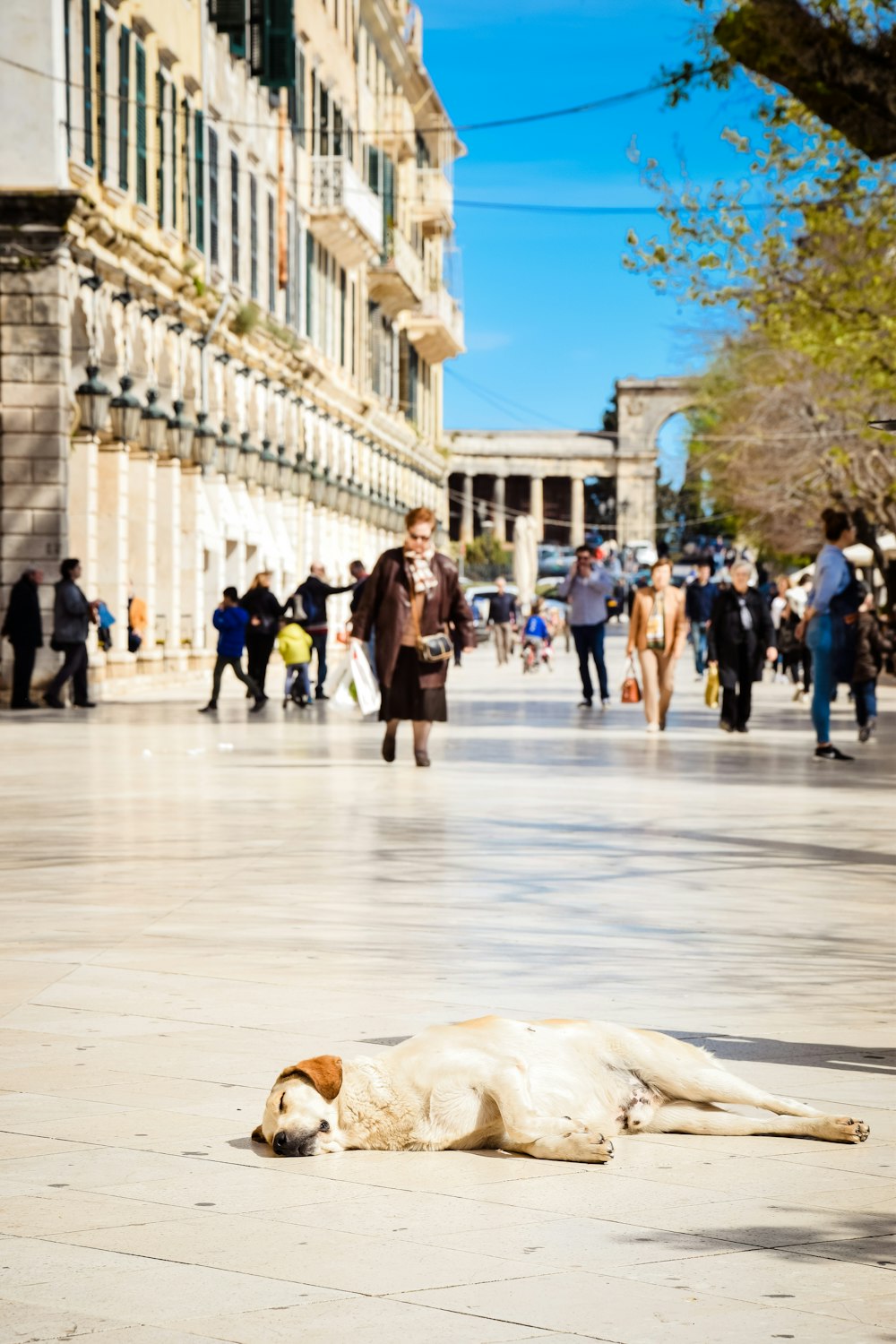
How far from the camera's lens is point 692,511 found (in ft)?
463

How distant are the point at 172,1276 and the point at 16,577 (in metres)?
23.5

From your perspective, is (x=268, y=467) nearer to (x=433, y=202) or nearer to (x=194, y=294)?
(x=194, y=294)

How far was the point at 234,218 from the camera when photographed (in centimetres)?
3888

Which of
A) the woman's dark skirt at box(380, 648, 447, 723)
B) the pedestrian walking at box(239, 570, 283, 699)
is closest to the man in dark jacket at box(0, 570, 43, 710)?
the pedestrian walking at box(239, 570, 283, 699)

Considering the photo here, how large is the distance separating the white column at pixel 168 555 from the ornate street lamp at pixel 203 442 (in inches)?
28.2

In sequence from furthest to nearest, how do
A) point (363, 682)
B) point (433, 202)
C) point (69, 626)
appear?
point (433, 202)
point (69, 626)
point (363, 682)

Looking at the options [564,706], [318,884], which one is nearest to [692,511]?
[564,706]

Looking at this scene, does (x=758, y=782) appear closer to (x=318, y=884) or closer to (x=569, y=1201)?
(x=318, y=884)

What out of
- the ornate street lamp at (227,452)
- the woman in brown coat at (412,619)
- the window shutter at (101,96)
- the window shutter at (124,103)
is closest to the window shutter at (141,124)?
the window shutter at (124,103)

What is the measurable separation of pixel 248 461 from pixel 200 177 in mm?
5119

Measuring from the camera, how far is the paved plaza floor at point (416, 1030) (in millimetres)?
3844

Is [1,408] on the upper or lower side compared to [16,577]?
upper

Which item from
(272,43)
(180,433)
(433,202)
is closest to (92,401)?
(180,433)

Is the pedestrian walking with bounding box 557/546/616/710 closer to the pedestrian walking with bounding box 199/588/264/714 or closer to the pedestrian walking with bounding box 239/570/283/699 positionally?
the pedestrian walking with bounding box 239/570/283/699
